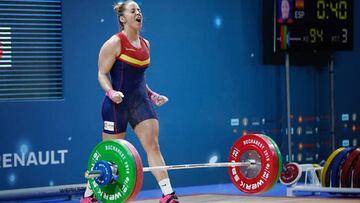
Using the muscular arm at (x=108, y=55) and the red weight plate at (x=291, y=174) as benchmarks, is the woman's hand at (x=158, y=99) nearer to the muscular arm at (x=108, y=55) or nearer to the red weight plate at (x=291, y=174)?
the muscular arm at (x=108, y=55)

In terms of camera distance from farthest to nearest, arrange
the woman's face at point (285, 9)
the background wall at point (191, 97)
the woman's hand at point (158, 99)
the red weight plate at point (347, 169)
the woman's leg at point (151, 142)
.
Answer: the woman's face at point (285, 9) → the background wall at point (191, 97) → the red weight plate at point (347, 169) → the woman's hand at point (158, 99) → the woman's leg at point (151, 142)

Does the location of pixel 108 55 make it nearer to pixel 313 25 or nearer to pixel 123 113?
pixel 123 113

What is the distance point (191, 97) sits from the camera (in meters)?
9.08

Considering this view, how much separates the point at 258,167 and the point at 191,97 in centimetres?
263

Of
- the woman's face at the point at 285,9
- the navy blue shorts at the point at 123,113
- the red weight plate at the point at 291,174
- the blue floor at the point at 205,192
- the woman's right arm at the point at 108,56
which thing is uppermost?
the woman's face at the point at 285,9

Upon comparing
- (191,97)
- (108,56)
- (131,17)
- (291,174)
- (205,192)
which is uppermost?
(131,17)

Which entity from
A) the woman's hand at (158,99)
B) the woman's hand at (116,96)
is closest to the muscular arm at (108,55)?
the woman's hand at (116,96)

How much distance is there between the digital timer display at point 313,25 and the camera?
906 centimetres

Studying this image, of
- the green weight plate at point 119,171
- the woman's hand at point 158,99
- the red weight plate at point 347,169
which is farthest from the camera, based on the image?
the red weight plate at point 347,169

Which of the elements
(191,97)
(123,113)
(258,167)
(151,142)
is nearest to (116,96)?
(123,113)

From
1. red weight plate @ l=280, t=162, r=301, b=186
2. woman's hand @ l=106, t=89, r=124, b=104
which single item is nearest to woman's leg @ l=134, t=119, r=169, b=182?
woman's hand @ l=106, t=89, r=124, b=104

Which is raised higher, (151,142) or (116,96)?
(116,96)

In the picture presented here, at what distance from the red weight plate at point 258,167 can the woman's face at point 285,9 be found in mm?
2752

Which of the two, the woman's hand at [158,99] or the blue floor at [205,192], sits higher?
the woman's hand at [158,99]
